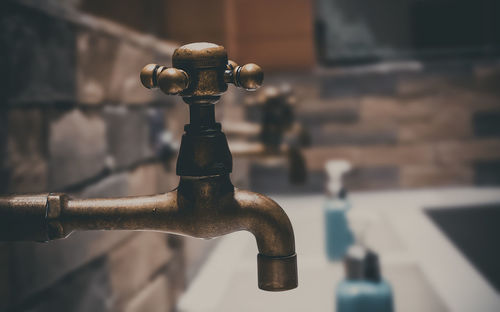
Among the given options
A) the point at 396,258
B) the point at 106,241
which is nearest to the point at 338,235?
the point at 396,258

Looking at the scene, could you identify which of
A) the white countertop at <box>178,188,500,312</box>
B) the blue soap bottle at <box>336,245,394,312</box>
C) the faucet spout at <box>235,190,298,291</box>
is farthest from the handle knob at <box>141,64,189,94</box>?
the white countertop at <box>178,188,500,312</box>

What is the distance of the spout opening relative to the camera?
425mm

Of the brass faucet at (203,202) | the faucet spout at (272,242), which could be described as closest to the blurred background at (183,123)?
the brass faucet at (203,202)

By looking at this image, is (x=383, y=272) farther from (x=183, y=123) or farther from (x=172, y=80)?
(x=172, y=80)

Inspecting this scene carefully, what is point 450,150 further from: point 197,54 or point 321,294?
point 197,54

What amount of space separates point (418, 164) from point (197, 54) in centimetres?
178

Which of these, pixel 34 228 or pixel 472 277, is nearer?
pixel 34 228

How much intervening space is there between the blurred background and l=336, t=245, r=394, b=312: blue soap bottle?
15 cm

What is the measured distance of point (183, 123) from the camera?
112 cm

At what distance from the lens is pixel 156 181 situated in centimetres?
92

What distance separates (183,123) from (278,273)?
0.74 metres

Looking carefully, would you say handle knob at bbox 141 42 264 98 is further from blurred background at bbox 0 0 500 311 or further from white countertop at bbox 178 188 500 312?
Answer: white countertop at bbox 178 188 500 312

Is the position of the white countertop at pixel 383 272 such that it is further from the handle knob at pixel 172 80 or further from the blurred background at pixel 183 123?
the handle knob at pixel 172 80

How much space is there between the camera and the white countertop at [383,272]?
93cm
